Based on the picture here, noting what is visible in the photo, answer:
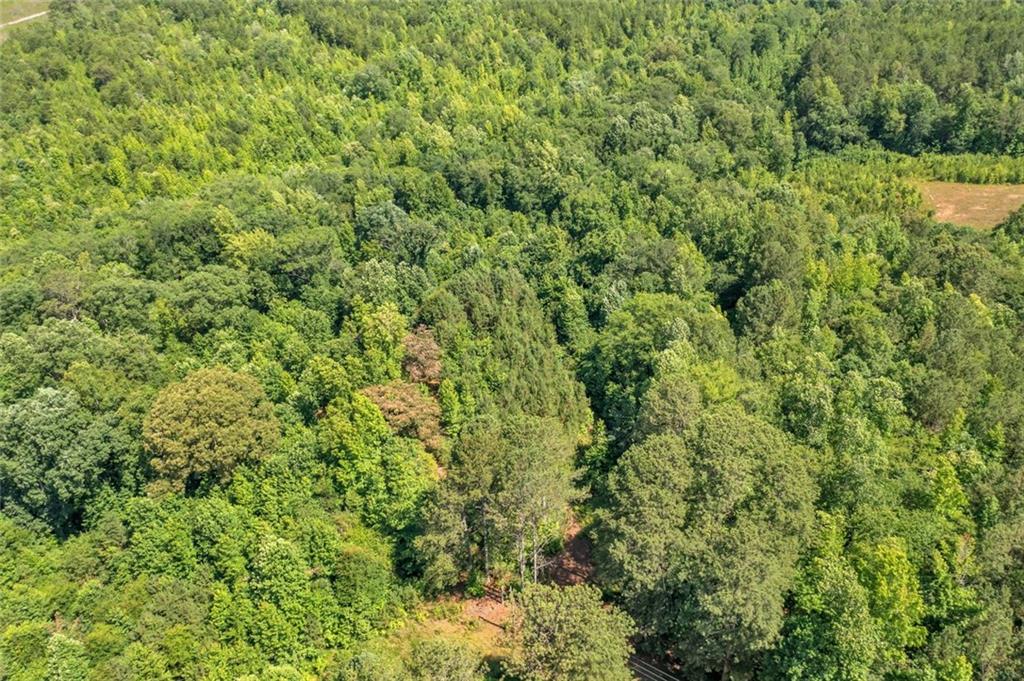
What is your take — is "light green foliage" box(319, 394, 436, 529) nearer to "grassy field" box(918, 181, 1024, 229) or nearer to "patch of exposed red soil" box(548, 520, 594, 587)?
"patch of exposed red soil" box(548, 520, 594, 587)

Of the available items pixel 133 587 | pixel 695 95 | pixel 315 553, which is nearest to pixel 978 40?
pixel 695 95

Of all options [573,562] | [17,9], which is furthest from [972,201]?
[17,9]

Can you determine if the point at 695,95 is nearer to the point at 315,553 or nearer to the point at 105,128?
the point at 105,128

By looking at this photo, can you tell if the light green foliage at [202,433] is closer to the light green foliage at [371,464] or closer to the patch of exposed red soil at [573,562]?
the light green foliage at [371,464]

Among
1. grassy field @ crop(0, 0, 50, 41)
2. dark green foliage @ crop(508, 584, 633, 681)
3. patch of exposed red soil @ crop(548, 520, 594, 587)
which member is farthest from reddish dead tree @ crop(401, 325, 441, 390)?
grassy field @ crop(0, 0, 50, 41)

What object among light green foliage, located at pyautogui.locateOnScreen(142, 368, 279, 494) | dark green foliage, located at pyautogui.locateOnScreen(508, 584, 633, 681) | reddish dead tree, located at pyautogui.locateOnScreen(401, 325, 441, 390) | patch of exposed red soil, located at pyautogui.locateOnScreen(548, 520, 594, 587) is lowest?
patch of exposed red soil, located at pyautogui.locateOnScreen(548, 520, 594, 587)
